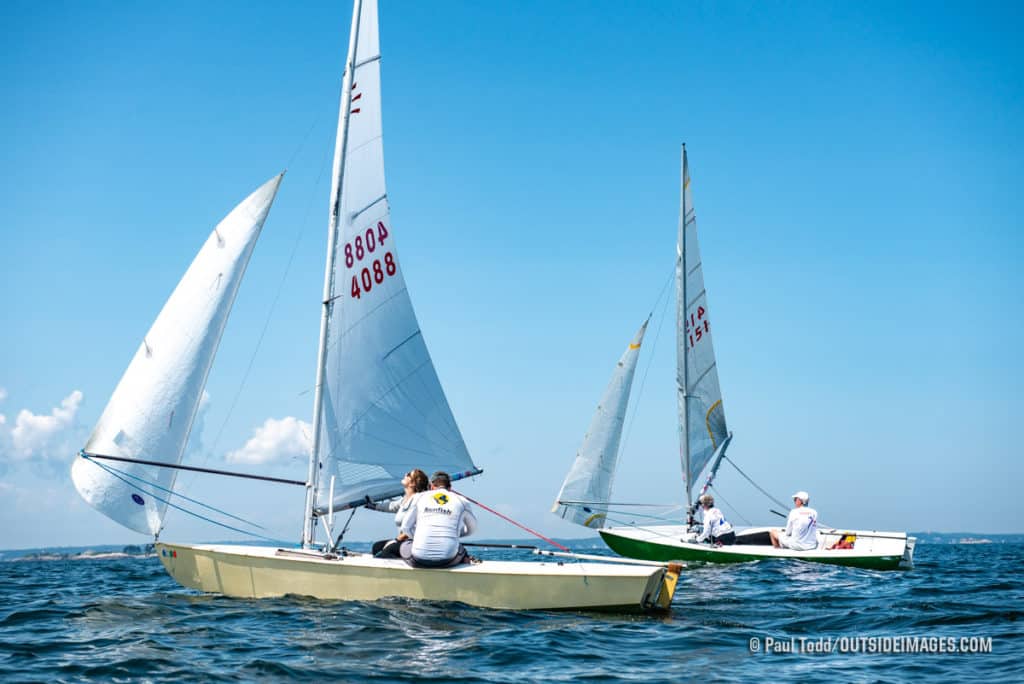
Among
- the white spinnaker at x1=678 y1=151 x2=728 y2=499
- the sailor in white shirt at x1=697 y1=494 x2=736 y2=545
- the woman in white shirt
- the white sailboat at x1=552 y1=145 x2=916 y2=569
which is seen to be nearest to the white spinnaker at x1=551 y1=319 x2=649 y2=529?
the white sailboat at x1=552 y1=145 x2=916 y2=569

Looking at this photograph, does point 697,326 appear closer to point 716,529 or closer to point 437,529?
point 716,529

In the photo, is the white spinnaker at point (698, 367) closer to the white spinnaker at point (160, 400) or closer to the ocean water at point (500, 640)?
the ocean water at point (500, 640)

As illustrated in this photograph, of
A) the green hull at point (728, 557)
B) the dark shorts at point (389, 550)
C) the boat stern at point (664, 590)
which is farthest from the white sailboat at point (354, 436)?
the green hull at point (728, 557)

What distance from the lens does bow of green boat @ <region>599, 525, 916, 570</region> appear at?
20.5 m

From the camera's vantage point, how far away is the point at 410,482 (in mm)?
11898

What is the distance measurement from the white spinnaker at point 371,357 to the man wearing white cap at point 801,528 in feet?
31.1

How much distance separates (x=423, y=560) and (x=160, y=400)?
471 cm

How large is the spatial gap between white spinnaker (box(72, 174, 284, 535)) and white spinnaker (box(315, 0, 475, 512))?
1.96m

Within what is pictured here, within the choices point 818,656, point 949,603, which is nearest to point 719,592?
point 949,603

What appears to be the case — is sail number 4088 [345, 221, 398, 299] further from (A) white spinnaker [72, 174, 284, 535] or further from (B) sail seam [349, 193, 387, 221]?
(A) white spinnaker [72, 174, 284, 535]

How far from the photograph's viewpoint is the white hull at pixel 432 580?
35.7 feet

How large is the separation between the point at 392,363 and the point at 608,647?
7299 millimetres

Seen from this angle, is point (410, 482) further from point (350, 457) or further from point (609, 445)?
point (609, 445)

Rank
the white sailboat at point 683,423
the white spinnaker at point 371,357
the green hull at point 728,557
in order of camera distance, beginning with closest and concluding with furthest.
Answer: the white spinnaker at point 371,357
the green hull at point 728,557
the white sailboat at point 683,423
